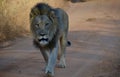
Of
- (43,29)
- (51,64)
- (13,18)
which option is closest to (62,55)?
(51,64)

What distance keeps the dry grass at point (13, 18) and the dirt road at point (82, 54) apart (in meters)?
0.48

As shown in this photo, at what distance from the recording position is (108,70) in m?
8.25

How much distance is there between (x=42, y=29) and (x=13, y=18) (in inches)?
241

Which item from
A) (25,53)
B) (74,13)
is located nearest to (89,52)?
(25,53)

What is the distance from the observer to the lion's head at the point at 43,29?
7340 mm

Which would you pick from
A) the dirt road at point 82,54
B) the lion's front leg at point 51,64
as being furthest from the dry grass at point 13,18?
the lion's front leg at point 51,64

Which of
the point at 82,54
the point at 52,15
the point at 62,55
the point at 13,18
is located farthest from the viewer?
the point at 13,18

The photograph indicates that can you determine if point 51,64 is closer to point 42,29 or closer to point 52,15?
point 42,29

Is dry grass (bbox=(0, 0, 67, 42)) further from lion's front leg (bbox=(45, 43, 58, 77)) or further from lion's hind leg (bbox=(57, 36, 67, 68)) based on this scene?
lion's front leg (bbox=(45, 43, 58, 77))

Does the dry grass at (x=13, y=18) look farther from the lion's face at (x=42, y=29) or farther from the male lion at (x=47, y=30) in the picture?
the lion's face at (x=42, y=29)

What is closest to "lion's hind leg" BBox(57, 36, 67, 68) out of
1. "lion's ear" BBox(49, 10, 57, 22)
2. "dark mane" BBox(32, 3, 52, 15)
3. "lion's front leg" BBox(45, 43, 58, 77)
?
"lion's front leg" BBox(45, 43, 58, 77)

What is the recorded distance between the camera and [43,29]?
737 cm

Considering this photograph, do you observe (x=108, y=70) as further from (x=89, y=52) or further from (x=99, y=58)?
(x=89, y=52)

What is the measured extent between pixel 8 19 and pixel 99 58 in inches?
181
